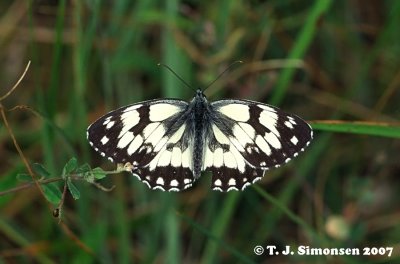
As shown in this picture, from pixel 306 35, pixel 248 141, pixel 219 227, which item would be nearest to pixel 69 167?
pixel 248 141

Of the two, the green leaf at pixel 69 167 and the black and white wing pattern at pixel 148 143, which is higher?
the black and white wing pattern at pixel 148 143

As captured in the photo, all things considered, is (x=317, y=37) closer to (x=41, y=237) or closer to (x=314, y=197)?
(x=314, y=197)

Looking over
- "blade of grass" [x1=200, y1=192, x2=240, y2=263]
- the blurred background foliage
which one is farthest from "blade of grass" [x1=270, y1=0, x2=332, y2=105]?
"blade of grass" [x1=200, y1=192, x2=240, y2=263]

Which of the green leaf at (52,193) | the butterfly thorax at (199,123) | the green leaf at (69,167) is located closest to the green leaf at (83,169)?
the green leaf at (69,167)

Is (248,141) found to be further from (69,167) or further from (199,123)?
(69,167)

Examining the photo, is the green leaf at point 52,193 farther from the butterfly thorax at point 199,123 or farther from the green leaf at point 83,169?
the butterfly thorax at point 199,123

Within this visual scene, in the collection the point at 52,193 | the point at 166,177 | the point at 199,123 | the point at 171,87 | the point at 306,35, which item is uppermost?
the point at 306,35
